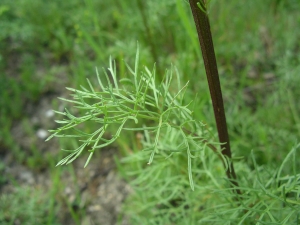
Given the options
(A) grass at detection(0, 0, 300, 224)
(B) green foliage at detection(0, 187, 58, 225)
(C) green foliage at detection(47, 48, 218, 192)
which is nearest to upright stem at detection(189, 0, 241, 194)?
(C) green foliage at detection(47, 48, 218, 192)

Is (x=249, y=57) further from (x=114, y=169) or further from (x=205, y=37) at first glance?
(x=205, y=37)

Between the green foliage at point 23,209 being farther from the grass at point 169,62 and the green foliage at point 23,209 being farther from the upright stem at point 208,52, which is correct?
the upright stem at point 208,52

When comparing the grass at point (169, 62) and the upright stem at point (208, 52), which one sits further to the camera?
the grass at point (169, 62)

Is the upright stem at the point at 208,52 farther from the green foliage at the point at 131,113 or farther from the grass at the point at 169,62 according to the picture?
the grass at the point at 169,62

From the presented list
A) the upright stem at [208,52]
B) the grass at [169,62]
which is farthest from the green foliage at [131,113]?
the grass at [169,62]

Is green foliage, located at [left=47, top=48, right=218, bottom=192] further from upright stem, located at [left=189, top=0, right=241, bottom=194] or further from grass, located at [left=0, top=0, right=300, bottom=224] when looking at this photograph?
grass, located at [left=0, top=0, right=300, bottom=224]

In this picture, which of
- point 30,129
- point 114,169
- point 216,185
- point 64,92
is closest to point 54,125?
point 30,129

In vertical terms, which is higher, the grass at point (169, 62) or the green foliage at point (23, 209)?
the grass at point (169, 62)

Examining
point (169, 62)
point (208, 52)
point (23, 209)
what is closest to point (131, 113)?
point (208, 52)

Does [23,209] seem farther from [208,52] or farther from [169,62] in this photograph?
[208,52]

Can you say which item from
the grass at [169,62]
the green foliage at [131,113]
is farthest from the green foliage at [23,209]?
the green foliage at [131,113]
